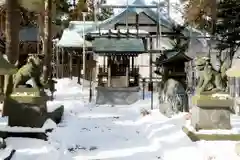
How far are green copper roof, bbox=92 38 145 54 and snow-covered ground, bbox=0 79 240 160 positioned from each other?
21.6 feet

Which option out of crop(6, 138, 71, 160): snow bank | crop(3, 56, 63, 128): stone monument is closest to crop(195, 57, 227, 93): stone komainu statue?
crop(3, 56, 63, 128): stone monument

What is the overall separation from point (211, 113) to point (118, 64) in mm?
13739

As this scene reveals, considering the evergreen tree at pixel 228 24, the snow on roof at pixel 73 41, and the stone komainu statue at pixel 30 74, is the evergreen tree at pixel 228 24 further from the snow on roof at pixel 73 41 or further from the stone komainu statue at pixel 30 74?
the stone komainu statue at pixel 30 74

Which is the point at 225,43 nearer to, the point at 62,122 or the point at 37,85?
the point at 62,122

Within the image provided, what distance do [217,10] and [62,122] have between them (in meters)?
9.88

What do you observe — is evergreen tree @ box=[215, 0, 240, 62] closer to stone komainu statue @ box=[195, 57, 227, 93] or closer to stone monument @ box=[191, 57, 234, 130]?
stone komainu statue @ box=[195, 57, 227, 93]

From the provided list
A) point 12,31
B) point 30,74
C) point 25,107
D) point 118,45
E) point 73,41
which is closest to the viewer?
point 25,107

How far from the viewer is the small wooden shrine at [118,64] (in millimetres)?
23531

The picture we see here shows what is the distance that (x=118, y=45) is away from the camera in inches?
933

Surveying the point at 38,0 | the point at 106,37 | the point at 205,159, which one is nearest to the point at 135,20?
the point at 106,37

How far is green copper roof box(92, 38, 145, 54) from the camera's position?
2330 centimetres

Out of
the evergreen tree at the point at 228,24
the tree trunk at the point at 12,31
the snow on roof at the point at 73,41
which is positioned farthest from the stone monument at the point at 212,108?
the snow on roof at the point at 73,41

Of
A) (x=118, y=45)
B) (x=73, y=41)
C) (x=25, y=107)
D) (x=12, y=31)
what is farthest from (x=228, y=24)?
(x=25, y=107)

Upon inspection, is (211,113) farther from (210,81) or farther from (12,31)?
Result: (12,31)
